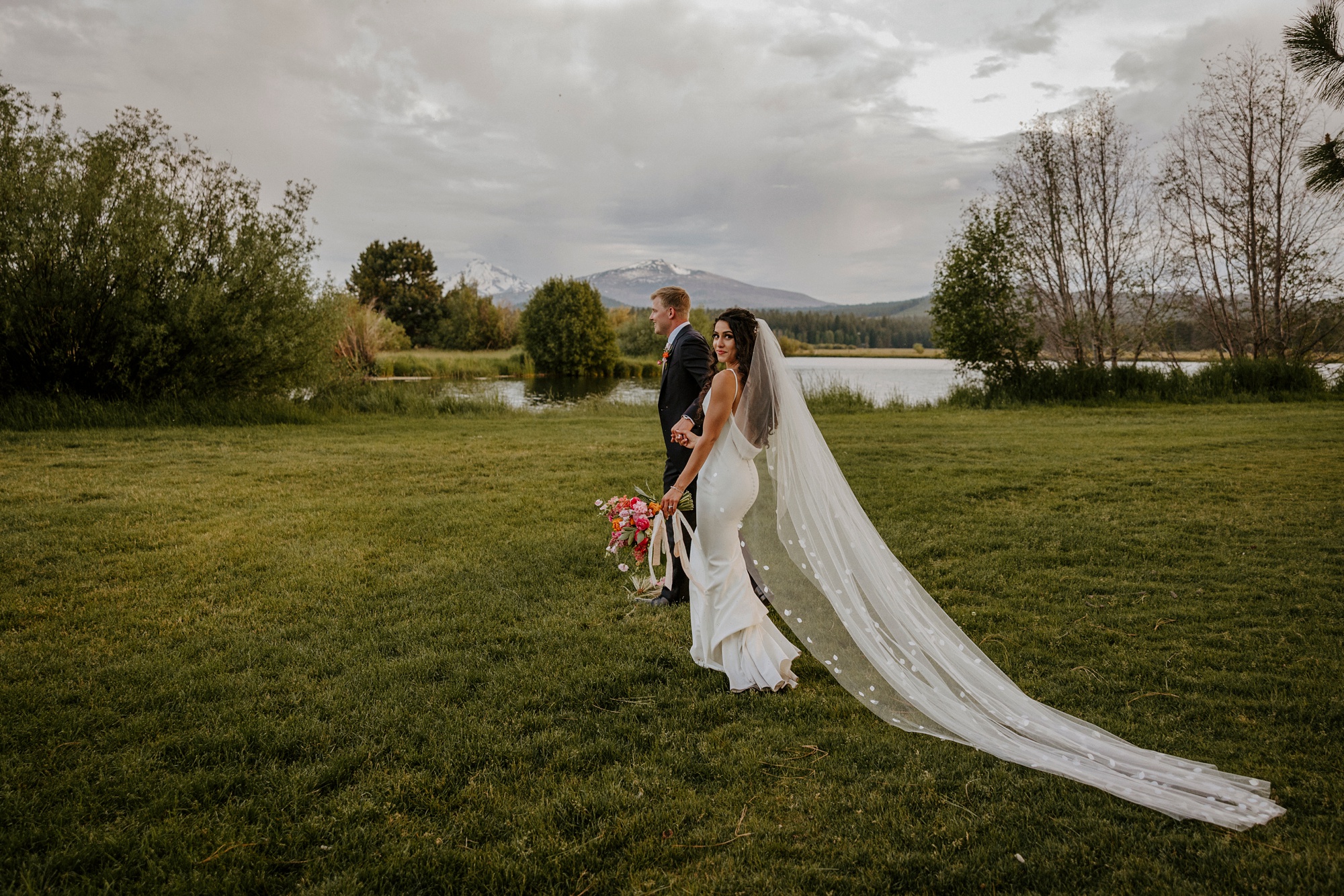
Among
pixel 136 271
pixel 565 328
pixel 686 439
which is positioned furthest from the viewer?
pixel 565 328

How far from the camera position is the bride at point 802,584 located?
4074mm

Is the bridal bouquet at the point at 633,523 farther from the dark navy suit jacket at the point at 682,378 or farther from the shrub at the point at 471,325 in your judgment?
the shrub at the point at 471,325

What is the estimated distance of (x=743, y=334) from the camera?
493cm

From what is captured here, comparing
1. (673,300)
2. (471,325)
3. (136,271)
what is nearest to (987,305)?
(673,300)

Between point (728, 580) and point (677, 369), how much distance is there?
211 centimetres

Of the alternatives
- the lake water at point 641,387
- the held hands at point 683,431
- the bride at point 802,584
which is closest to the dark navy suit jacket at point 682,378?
the held hands at point 683,431

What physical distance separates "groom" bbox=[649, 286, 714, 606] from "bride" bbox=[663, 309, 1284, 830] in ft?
3.17

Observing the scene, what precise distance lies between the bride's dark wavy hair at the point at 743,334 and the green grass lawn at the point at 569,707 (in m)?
2.08

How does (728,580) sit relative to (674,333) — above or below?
below

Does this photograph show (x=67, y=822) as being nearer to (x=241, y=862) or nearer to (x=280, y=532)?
(x=241, y=862)

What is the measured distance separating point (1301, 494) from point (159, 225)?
73.4ft

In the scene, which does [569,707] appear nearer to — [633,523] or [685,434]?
[633,523]

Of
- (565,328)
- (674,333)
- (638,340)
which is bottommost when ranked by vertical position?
(674,333)

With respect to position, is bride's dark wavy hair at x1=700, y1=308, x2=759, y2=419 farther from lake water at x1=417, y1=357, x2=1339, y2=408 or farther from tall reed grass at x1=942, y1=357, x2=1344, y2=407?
tall reed grass at x1=942, y1=357, x2=1344, y2=407
